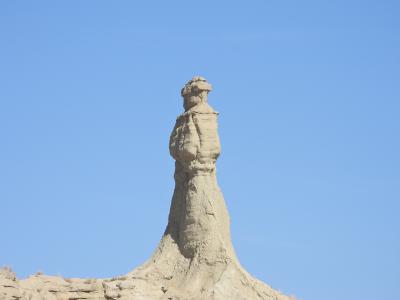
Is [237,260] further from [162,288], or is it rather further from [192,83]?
[192,83]

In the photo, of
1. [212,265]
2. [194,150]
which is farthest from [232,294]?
[194,150]

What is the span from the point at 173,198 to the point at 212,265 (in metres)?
3.75

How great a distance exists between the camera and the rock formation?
6003 cm

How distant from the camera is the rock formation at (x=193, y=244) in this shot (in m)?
60.0

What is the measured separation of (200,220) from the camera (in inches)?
2435

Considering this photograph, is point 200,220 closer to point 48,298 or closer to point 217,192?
point 217,192

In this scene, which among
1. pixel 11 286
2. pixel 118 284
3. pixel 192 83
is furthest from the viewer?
Answer: pixel 192 83

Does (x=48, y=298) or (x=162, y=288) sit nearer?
(x=48, y=298)

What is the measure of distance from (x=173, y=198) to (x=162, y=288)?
163 inches

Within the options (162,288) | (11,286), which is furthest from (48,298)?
(162,288)

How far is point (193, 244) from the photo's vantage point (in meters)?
61.8

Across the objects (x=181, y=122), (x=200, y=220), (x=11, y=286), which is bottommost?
(x=11, y=286)

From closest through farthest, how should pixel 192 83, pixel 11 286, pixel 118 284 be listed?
pixel 11 286
pixel 118 284
pixel 192 83

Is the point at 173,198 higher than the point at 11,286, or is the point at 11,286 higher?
the point at 173,198
